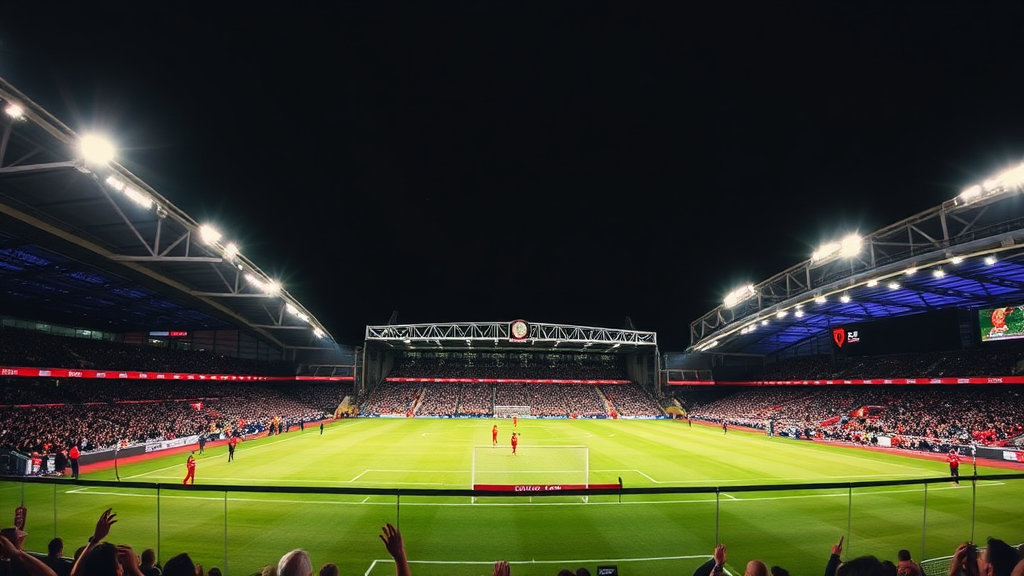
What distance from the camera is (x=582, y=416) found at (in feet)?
243

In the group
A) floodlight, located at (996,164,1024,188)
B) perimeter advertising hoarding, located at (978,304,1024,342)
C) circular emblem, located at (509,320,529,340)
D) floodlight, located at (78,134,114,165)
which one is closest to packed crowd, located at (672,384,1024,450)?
perimeter advertising hoarding, located at (978,304,1024,342)

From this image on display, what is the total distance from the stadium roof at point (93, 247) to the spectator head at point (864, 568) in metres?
21.7

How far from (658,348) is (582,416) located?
629 inches

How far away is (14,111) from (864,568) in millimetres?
22308

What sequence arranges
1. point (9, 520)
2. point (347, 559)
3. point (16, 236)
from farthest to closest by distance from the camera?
point (16, 236)
point (9, 520)
point (347, 559)

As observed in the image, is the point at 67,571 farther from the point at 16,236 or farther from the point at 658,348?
the point at 658,348

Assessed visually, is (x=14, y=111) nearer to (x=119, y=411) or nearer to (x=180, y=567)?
(x=180, y=567)

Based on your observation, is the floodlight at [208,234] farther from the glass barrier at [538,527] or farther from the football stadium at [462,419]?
the glass barrier at [538,527]

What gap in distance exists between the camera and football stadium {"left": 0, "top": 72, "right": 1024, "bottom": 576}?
44.1ft

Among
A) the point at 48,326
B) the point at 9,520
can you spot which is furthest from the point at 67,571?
Result: the point at 48,326

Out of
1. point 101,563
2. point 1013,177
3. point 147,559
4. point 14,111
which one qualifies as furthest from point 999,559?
point 1013,177

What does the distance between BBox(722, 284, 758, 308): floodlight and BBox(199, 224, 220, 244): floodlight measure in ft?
162

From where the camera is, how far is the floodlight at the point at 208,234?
2758 centimetres

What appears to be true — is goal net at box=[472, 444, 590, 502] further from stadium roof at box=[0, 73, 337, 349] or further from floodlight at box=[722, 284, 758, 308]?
floodlight at box=[722, 284, 758, 308]
